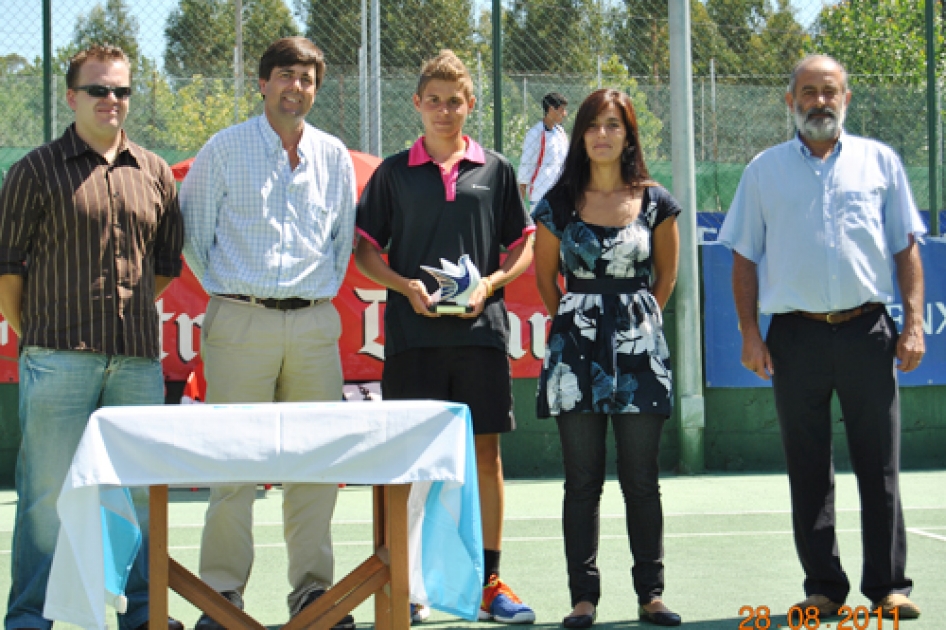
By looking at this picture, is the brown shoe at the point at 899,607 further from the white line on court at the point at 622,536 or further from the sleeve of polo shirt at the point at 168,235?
the sleeve of polo shirt at the point at 168,235

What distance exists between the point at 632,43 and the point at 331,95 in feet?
14.1

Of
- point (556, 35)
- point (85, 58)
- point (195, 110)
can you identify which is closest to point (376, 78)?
point (556, 35)

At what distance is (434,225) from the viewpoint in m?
4.80

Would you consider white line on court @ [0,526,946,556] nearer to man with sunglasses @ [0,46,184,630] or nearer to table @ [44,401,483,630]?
man with sunglasses @ [0,46,184,630]

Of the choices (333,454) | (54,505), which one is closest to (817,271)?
(333,454)

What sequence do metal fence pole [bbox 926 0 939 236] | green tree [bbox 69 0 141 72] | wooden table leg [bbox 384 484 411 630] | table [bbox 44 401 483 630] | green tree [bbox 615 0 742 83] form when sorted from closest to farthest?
table [bbox 44 401 483 630], wooden table leg [bbox 384 484 411 630], green tree [bbox 69 0 141 72], metal fence pole [bbox 926 0 939 236], green tree [bbox 615 0 742 83]

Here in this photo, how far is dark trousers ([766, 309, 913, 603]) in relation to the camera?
15.3 ft

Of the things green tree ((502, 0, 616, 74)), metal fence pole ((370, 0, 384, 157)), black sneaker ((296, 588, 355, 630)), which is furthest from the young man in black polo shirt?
metal fence pole ((370, 0, 384, 157))

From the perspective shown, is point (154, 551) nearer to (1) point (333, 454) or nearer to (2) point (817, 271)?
(1) point (333, 454)

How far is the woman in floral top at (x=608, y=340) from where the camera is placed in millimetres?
4609

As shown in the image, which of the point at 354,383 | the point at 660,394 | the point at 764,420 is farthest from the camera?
the point at 764,420

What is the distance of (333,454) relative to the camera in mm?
3557

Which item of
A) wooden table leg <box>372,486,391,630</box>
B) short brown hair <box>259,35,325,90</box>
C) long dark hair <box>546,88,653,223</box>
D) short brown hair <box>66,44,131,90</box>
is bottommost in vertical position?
wooden table leg <box>372,486,391,630</box>

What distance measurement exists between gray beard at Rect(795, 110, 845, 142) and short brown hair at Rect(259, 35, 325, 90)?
1.93m
